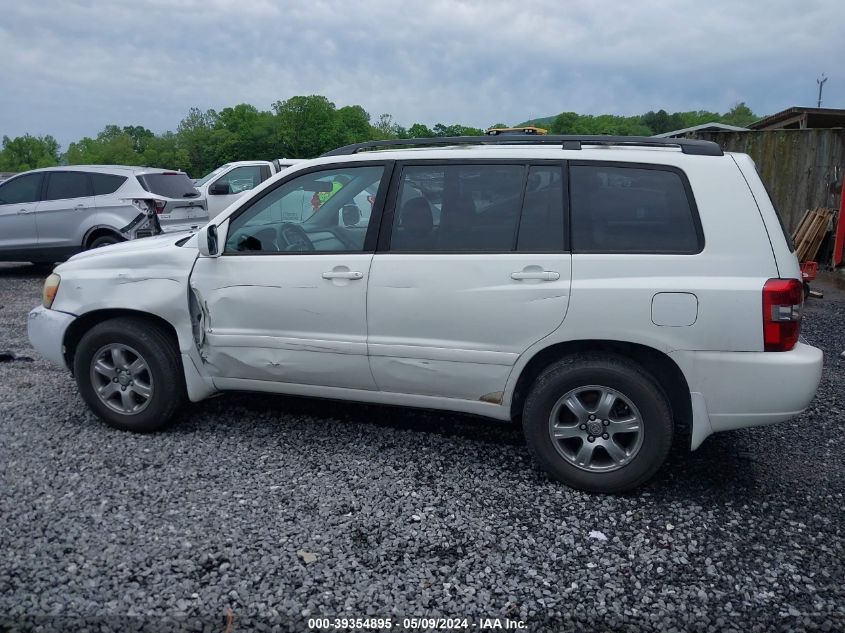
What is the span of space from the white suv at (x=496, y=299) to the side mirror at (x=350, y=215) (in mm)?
10

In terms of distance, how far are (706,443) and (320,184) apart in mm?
2884

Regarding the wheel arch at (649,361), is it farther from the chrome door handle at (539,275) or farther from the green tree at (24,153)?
the green tree at (24,153)

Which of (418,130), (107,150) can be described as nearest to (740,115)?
(418,130)

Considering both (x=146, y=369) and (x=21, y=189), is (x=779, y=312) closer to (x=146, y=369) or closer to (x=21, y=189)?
(x=146, y=369)

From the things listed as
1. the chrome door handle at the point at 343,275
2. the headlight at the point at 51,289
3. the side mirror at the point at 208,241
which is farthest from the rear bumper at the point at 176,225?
the chrome door handle at the point at 343,275

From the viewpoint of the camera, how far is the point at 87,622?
9.10ft

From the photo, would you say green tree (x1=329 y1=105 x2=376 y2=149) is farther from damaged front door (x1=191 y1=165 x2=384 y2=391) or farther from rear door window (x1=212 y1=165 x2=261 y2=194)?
damaged front door (x1=191 y1=165 x2=384 y2=391)

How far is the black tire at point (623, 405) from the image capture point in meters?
3.65

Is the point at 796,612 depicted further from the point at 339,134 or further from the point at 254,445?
the point at 339,134

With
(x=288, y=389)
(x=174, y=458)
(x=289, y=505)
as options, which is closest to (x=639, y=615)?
(x=289, y=505)

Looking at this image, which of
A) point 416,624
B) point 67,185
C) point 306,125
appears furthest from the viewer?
point 306,125

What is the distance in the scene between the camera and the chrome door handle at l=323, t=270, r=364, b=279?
4.06 meters

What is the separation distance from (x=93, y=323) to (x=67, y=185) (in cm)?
748

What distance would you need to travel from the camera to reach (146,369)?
15.0 ft
